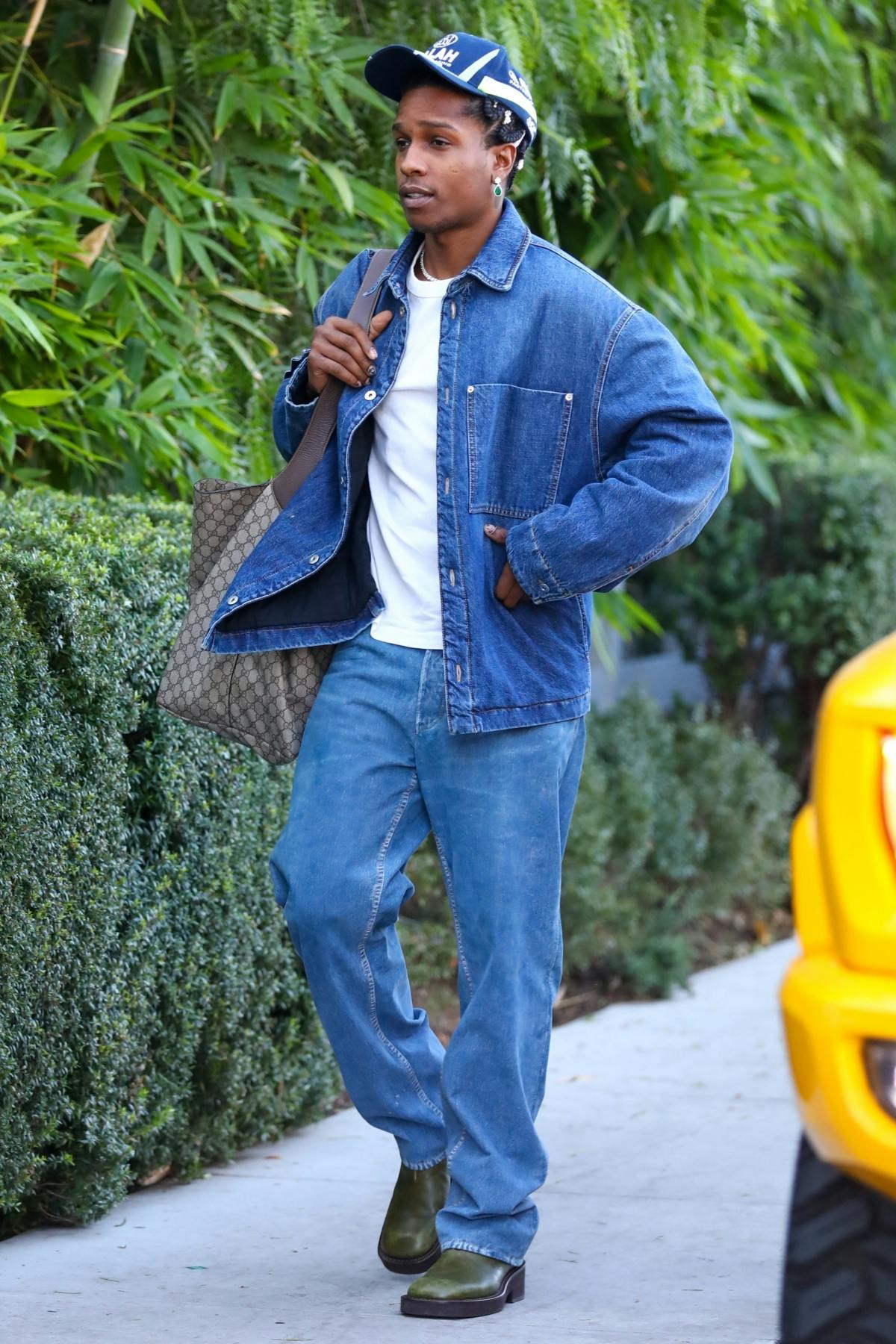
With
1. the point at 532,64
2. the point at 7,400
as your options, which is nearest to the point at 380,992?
the point at 7,400

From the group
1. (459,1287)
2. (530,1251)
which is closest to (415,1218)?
(459,1287)

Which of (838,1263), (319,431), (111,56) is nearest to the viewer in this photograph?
(838,1263)

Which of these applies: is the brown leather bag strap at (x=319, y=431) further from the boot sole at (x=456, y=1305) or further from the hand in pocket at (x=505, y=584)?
the boot sole at (x=456, y=1305)

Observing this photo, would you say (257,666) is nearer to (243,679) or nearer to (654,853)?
(243,679)

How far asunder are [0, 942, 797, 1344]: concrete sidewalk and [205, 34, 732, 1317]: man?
20 cm

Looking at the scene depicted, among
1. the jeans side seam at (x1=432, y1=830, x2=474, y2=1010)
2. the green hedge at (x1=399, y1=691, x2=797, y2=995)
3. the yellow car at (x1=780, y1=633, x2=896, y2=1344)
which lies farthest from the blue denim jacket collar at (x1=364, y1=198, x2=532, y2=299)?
the green hedge at (x1=399, y1=691, x2=797, y2=995)

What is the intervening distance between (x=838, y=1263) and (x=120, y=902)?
6.22 feet

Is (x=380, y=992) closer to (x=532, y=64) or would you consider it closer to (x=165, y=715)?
(x=165, y=715)

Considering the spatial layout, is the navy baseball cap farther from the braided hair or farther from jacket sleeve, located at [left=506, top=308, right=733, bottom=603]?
jacket sleeve, located at [left=506, top=308, right=733, bottom=603]

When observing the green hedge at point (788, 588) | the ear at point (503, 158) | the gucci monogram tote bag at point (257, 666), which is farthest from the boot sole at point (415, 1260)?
the green hedge at point (788, 588)

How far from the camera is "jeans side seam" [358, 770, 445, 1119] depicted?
128 inches

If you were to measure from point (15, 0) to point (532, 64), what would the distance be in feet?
4.50

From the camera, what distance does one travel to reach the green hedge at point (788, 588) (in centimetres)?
817

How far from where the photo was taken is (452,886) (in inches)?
129
